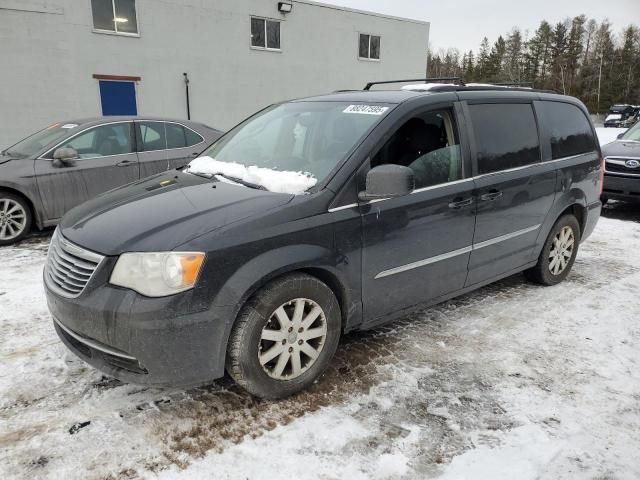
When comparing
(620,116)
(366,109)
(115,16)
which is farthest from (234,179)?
(620,116)

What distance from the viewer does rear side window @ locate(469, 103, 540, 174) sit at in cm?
360

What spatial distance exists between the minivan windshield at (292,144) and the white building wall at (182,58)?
38.2ft

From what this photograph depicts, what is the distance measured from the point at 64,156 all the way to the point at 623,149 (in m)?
8.59

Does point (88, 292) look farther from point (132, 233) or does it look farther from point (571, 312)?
point (571, 312)

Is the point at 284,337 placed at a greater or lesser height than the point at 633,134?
lesser

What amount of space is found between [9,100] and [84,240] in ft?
41.6

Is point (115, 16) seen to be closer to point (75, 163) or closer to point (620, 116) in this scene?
point (75, 163)

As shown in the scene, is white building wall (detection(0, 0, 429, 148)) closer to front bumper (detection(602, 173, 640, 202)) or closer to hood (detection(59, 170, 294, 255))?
front bumper (detection(602, 173, 640, 202))

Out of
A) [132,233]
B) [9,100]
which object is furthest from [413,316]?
[9,100]

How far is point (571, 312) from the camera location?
405 centimetres

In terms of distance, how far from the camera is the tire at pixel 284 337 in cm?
251

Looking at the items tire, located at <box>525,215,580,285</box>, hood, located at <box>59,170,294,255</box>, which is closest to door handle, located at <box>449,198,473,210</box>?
hood, located at <box>59,170,294,255</box>

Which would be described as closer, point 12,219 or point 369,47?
point 12,219

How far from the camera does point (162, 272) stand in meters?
2.30
